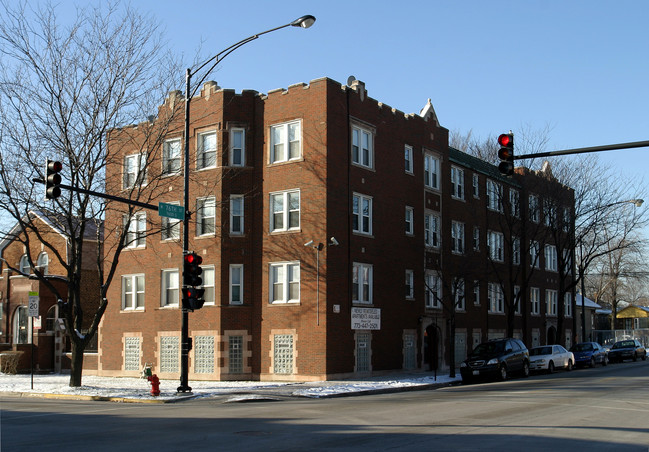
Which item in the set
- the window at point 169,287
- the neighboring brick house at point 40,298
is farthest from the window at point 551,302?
the neighboring brick house at point 40,298

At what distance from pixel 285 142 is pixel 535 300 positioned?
85.4ft

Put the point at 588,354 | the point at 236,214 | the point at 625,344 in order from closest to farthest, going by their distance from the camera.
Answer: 1. the point at 236,214
2. the point at 588,354
3. the point at 625,344

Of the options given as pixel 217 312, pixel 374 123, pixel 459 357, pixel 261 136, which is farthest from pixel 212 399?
pixel 459 357

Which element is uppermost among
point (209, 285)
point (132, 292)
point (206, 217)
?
point (206, 217)

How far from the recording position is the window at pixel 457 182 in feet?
128

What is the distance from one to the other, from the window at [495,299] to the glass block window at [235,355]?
59.8 ft

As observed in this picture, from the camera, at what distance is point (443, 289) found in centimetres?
3609

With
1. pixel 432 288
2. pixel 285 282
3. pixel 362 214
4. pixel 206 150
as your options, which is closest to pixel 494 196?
pixel 432 288

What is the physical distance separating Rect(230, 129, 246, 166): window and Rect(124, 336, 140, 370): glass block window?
1021 cm

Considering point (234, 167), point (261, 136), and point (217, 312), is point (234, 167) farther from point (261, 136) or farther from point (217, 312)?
point (217, 312)

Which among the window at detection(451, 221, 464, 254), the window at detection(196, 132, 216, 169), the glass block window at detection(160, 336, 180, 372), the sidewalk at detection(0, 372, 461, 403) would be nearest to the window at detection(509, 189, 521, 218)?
the window at detection(451, 221, 464, 254)

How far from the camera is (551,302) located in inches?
2018

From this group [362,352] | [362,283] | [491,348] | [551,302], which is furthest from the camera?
[551,302]

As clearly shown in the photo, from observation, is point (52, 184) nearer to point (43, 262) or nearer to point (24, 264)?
point (43, 262)
